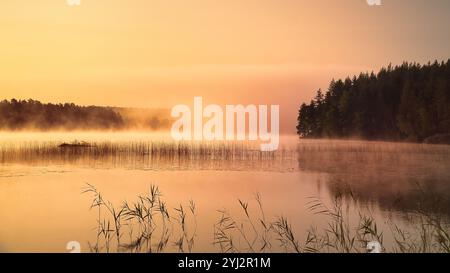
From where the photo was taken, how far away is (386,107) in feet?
119

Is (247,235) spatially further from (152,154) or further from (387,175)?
(152,154)

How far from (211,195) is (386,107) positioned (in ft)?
85.7

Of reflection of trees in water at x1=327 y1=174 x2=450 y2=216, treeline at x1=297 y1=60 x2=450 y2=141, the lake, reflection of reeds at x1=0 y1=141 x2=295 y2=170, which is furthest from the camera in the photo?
treeline at x1=297 y1=60 x2=450 y2=141

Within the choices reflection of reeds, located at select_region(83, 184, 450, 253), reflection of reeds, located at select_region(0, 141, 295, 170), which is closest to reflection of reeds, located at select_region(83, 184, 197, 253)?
reflection of reeds, located at select_region(83, 184, 450, 253)

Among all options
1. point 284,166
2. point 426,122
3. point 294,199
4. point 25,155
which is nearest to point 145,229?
point 294,199

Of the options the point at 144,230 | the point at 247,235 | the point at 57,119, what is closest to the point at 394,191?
the point at 247,235

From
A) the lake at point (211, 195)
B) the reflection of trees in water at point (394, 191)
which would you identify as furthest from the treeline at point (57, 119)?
the reflection of trees in water at point (394, 191)

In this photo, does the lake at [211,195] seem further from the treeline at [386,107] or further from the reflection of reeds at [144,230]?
the treeline at [386,107]

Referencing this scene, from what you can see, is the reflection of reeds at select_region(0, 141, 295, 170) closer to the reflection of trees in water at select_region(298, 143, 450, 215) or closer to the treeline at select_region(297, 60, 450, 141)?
the reflection of trees in water at select_region(298, 143, 450, 215)

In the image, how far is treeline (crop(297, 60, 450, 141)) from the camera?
33.7 m

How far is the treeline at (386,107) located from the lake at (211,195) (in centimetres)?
975

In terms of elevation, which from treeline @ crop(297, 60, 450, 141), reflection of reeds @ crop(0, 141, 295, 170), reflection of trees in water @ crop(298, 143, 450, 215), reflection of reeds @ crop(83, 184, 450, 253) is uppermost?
treeline @ crop(297, 60, 450, 141)

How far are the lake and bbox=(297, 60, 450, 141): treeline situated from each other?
9752 millimetres
